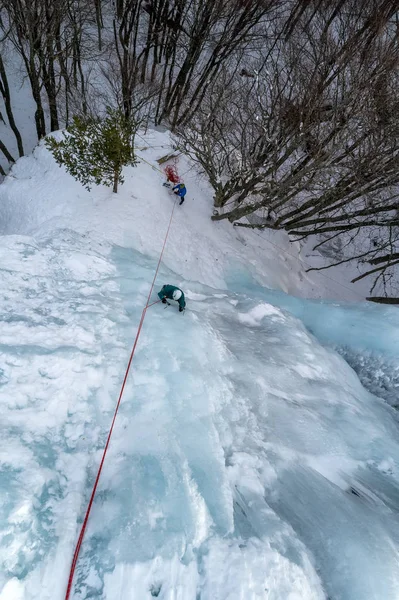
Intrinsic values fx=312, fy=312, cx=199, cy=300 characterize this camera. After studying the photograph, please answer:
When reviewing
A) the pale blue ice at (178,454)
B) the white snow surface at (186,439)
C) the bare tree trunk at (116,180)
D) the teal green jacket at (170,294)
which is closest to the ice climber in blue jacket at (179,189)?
the bare tree trunk at (116,180)

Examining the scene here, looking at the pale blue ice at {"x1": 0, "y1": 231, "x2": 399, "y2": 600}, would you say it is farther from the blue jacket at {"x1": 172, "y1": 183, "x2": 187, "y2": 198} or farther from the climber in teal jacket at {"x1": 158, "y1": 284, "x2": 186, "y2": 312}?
the blue jacket at {"x1": 172, "y1": 183, "x2": 187, "y2": 198}

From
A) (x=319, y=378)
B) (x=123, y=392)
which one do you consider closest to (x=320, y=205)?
(x=319, y=378)

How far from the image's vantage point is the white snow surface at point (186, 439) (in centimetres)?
230

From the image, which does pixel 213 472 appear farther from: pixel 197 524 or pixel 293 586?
pixel 293 586

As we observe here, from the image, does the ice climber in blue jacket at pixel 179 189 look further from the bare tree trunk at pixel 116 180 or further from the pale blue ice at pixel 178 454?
the pale blue ice at pixel 178 454

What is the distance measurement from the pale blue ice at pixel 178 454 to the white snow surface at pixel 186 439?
0.05 ft

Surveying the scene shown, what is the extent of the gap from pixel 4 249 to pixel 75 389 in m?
3.12

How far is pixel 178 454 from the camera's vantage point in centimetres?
301

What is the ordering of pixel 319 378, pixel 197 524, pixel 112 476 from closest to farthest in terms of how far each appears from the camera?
pixel 197 524 < pixel 112 476 < pixel 319 378

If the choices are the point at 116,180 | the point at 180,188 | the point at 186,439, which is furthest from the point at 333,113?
the point at 186,439

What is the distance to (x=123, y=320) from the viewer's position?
179 inches

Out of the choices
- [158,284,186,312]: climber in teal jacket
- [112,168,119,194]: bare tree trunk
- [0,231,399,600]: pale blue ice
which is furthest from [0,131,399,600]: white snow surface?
[112,168,119,194]: bare tree trunk

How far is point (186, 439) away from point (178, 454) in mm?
187

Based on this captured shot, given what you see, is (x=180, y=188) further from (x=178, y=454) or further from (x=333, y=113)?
(x=178, y=454)
